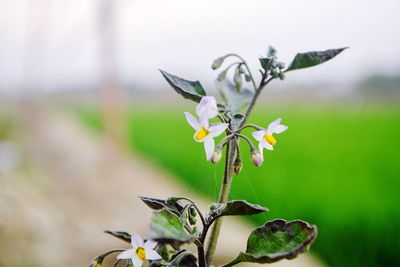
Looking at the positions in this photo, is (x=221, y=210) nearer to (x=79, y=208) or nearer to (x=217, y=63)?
(x=217, y=63)

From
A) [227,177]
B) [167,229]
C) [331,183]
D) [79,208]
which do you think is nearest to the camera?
[167,229]

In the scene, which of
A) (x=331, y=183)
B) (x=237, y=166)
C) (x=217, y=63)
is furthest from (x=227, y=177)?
(x=331, y=183)

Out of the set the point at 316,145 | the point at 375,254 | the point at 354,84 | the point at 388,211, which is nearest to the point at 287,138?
the point at 316,145

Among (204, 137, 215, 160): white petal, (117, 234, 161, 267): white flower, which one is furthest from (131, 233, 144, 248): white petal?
(204, 137, 215, 160): white petal

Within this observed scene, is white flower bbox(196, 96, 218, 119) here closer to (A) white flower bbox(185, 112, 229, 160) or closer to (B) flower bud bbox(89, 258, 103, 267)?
(A) white flower bbox(185, 112, 229, 160)

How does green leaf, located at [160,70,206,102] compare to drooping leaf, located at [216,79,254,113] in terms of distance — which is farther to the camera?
drooping leaf, located at [216,79,254,113]
